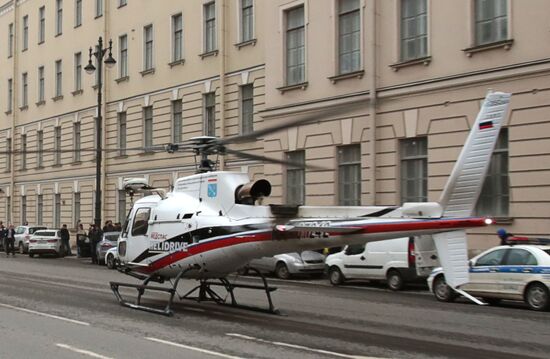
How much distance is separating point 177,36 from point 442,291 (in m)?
21.8

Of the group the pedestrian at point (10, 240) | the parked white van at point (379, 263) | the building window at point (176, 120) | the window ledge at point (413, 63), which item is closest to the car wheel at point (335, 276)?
the parked white van at point (379, 263)

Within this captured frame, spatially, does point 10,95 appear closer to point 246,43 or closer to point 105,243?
point 105,243

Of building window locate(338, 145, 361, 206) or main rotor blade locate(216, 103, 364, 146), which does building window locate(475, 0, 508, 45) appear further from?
main rotor blade locate(216, 103, 364, 146)

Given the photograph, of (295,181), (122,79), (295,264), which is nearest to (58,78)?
(122,79)

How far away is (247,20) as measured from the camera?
31.3m

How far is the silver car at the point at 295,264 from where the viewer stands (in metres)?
23.2

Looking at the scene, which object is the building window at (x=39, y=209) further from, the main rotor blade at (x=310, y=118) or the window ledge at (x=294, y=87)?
the main rotor blade at (x=310, y=118)

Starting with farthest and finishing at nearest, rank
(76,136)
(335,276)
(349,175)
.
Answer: (76,136) < (349,175) < (335,276)

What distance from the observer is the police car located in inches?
607

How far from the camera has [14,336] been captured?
11367mm

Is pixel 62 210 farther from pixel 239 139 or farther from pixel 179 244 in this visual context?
pixel 239 139

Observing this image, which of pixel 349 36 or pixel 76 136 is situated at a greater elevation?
pixel 349 36

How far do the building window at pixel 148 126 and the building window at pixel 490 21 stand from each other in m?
19.0

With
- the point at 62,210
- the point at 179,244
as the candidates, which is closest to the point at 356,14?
the point at 179,244
